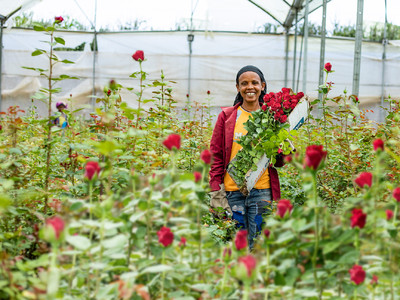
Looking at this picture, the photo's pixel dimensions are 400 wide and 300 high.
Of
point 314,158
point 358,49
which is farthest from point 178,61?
point 314,158

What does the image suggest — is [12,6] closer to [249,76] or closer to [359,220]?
[249,76]

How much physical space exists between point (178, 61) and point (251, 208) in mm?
9231

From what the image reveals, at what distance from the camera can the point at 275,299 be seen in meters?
1.01

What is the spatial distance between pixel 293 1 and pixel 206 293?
345 inches

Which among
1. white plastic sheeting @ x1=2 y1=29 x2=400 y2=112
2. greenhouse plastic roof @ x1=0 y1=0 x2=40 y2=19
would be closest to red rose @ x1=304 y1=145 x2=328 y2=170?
greenhouse plastic roof @ x1=0 y1=0 x2=40 y2=19

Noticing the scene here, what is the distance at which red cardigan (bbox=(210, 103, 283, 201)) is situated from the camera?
2.75 meters

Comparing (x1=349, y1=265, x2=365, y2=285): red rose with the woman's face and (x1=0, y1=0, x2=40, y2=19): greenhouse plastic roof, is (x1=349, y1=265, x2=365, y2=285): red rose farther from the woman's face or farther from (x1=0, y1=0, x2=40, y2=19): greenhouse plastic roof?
(x1=0, y1=0, x2=40, y2=19): greenhouse plastic roof

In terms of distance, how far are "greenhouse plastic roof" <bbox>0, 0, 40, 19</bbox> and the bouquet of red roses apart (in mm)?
8722

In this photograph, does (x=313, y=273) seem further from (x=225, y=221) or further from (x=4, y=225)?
(x=225, y=221)

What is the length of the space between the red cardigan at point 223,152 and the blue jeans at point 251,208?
68 millimetres

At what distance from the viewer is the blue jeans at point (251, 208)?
8.93 feet

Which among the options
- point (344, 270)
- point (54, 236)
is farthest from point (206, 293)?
point (54, 236)

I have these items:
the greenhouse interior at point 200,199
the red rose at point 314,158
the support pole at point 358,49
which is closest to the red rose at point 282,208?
the greenhouse interior at point 200,199

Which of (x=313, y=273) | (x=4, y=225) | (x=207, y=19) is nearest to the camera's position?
(x=313, y=273)
